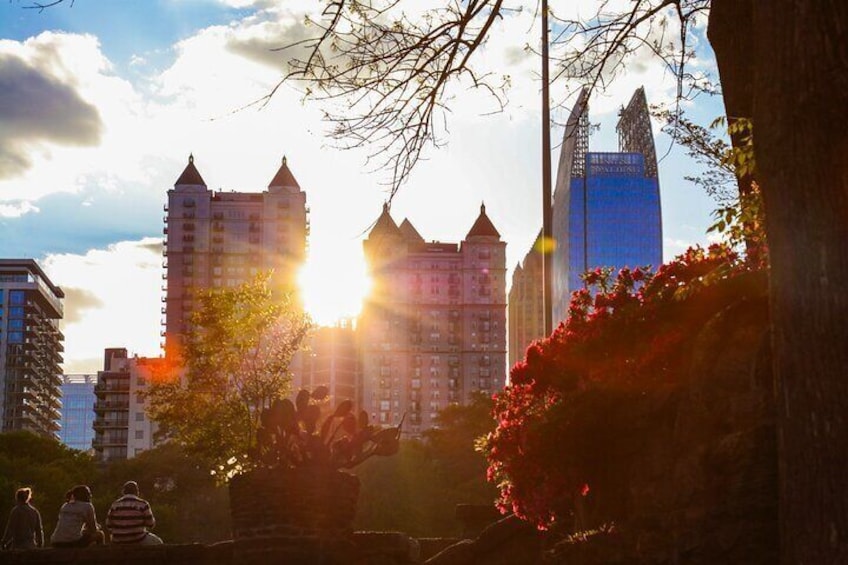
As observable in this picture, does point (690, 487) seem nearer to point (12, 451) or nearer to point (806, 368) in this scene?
point (806, 368)

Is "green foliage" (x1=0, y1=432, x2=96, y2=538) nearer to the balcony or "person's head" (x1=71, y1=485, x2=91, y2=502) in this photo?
"person's head" (x1=71, y1=485, x2=91, y2=502)

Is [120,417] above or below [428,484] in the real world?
above

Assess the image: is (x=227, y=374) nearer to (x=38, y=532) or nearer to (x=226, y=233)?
(x=38, y=532)

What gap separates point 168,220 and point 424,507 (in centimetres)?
14049

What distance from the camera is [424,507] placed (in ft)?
182

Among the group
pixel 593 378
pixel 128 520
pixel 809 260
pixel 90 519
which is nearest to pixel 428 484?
pixel 90 519

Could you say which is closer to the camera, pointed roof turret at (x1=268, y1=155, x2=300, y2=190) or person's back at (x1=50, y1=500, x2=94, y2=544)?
person's back at (x1=50, y1=500, x2=94, y2=544)

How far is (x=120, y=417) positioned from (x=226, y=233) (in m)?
35.0

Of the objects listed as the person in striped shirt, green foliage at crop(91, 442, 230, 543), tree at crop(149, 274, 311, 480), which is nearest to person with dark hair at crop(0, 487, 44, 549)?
the person in striped shirt

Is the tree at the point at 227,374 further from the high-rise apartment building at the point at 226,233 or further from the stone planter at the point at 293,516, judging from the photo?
the high-rise apartment building at the point at 226,233

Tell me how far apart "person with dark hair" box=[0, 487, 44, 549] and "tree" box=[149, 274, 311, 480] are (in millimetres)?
17711

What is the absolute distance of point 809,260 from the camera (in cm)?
627

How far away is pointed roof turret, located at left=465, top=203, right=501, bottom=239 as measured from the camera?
637ft

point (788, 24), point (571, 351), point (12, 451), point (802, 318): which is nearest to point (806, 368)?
point (802, 318)
